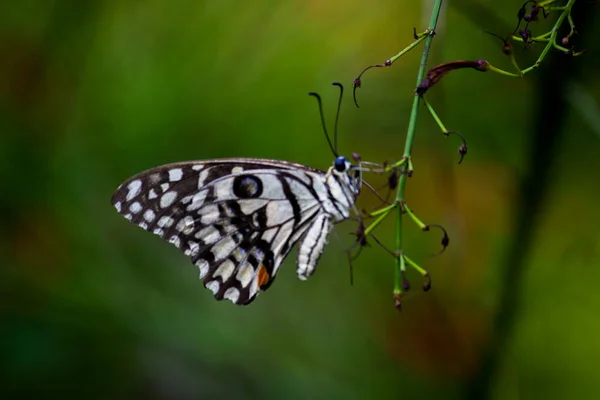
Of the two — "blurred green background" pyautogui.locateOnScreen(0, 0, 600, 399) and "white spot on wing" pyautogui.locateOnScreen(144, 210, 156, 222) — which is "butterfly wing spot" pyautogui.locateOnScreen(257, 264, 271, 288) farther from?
"blurred green background" pyautogui.locateOnScreen(0, 0, 600, 399)

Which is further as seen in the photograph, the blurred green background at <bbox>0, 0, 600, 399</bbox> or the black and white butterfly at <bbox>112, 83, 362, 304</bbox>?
the blurred green background at <bbox>0, 0, 600, 399</bbox>

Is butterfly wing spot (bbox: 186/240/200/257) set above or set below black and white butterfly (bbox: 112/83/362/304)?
below

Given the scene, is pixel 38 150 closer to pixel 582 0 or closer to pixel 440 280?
pixel 440 280

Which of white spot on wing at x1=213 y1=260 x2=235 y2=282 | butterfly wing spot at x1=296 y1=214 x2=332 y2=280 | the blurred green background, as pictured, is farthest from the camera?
the blurred green background

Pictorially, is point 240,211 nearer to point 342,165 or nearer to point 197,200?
point 197,200

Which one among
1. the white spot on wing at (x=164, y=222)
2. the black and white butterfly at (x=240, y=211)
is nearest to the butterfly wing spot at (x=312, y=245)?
the black and white butterfly at (x=240, y=211)

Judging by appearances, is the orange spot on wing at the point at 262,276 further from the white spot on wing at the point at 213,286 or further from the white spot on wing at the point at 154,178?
the white spot on wing at the point at 154,178

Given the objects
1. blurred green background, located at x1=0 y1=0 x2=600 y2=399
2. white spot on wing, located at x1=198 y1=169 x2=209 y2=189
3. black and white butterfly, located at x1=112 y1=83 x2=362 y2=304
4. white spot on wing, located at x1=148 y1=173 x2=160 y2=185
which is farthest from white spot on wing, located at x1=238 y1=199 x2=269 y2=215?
blurred green background, located at x1=0 y1=0 x2=600 y2=399
